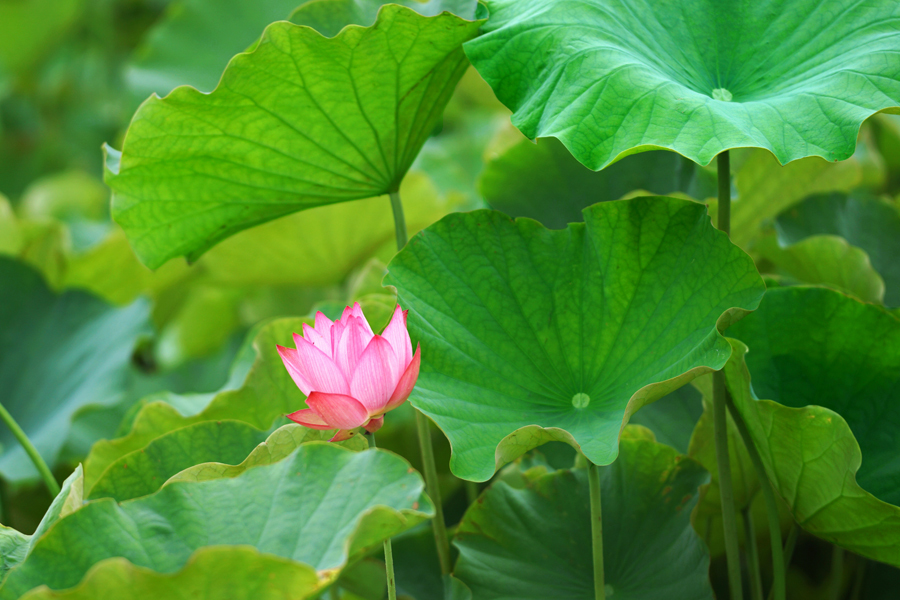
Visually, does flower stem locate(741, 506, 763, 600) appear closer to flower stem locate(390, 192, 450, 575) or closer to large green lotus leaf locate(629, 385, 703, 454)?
large green lotus leaf locate(629, 385, 703, 454)

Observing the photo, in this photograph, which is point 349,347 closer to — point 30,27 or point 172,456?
point 172,456

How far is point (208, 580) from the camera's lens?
1.43ft

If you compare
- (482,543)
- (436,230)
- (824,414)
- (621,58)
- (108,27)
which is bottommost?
(482,543)

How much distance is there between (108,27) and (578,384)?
2728 millimetres

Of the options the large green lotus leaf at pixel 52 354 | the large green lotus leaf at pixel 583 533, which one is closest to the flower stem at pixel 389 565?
the large green lotus leaf at pixel 583 533

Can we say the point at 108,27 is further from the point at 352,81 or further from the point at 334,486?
the point at 334,486

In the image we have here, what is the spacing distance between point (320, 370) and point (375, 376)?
0.04 meters

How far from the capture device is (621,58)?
2.07 ft

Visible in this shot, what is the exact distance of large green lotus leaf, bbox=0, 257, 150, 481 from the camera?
1.01 meters

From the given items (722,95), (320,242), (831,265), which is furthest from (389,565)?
(320,242)

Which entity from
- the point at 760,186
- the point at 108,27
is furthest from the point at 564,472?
the point at 108,27

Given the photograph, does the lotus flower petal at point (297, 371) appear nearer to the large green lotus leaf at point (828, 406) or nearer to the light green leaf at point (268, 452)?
the light green leaf at point (268, 452)

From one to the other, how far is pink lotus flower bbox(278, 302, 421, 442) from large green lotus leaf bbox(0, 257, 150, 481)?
571 millimetres

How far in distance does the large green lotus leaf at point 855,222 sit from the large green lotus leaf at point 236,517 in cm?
64
